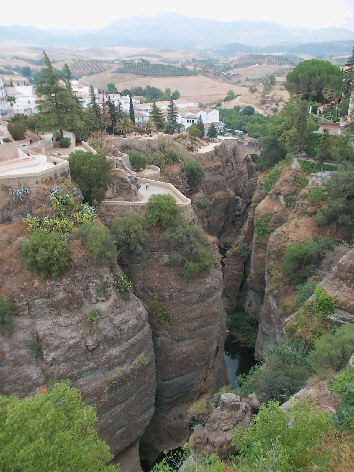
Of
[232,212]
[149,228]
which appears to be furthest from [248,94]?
[149,228]

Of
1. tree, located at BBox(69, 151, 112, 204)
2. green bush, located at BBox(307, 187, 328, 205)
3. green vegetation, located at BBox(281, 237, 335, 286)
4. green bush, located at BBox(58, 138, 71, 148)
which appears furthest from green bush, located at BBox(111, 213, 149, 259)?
green bush, located at BBox(307, 187, 328, 205)

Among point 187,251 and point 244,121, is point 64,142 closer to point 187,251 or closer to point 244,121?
point 187,251

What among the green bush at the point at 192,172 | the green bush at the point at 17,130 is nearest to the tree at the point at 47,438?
the green bush at the point at 17,130

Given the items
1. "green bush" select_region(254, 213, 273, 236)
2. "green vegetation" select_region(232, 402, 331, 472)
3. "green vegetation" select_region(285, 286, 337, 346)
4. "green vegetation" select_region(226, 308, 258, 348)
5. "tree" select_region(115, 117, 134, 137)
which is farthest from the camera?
"tree" select_region(115, 117, 134, 137)

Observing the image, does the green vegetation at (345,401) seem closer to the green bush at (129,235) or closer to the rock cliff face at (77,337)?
the rock cliff face at (77,337)

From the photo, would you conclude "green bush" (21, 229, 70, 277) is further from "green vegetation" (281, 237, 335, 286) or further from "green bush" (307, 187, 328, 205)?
"green bush" (307, 187, 328, 205)

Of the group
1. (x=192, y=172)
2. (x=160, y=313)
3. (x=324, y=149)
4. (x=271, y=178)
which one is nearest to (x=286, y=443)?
(x=160, y=313)
